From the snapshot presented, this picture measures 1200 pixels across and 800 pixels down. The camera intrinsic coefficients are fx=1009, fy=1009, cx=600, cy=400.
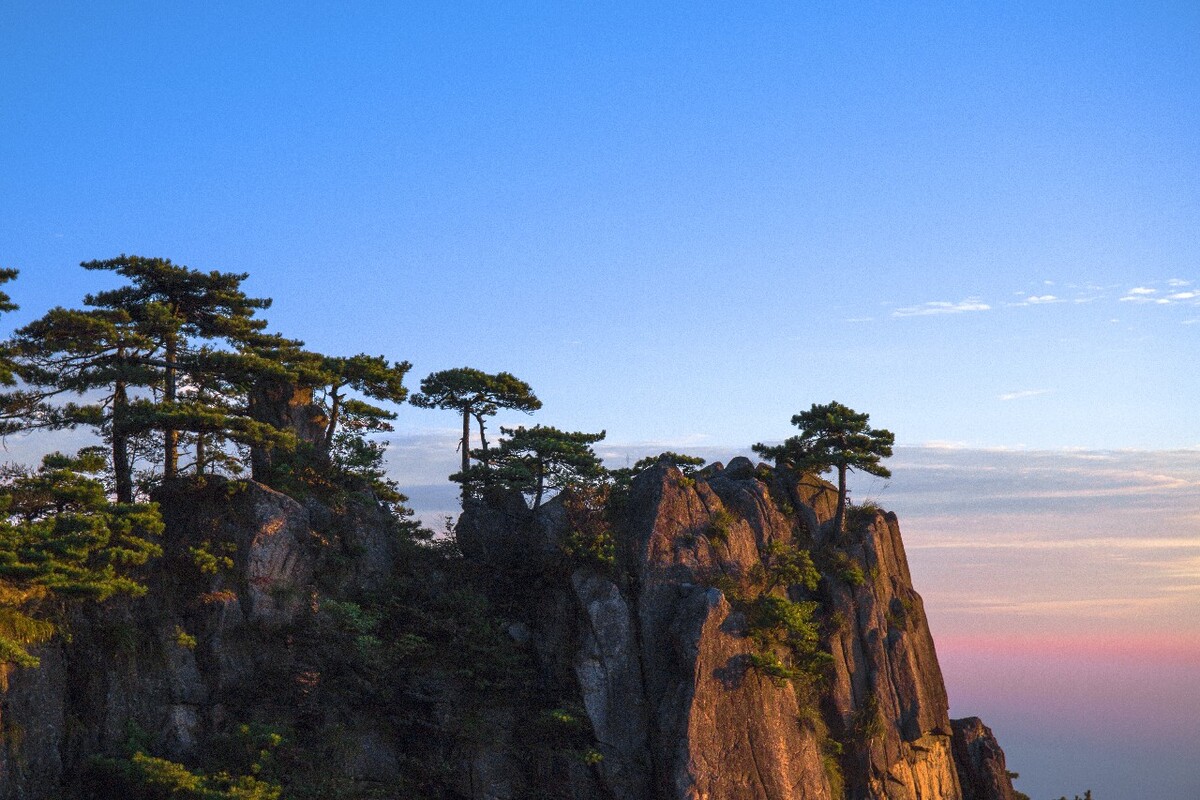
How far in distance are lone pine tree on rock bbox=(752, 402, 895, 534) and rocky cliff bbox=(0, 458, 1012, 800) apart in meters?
4.01

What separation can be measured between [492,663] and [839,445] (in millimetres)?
19127

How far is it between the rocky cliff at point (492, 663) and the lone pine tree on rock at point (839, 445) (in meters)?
4.01

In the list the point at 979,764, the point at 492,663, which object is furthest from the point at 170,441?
the point at 979,764

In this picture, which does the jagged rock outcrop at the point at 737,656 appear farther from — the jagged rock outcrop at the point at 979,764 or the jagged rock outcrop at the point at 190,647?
the jagged rock outcrop at the point at 190,647

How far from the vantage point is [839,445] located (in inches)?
1829

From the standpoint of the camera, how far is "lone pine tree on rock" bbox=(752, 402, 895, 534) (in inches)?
1825

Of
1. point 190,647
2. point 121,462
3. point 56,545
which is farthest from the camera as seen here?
point 121,462

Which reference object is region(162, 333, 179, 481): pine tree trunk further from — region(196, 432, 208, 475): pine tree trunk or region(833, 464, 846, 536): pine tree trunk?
region(833, 464, 846, 536): pine tree trunk

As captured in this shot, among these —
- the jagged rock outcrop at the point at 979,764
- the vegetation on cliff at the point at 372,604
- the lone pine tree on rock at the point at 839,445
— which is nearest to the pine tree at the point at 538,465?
the vegetation on cliff at the point at 372,604

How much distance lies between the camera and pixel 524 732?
36906mm

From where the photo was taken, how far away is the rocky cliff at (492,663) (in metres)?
32.3

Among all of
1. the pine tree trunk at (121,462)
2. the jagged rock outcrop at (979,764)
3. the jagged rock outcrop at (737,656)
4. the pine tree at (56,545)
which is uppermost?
the pine tree trunk at (121,462)

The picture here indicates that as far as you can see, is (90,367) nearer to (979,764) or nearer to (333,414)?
(333,414)

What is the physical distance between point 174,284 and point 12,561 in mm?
14447
